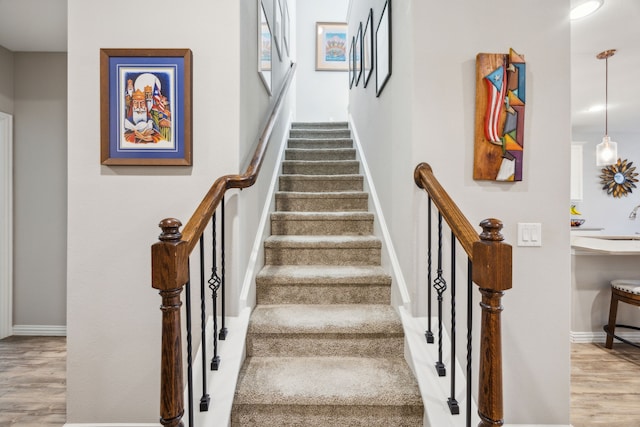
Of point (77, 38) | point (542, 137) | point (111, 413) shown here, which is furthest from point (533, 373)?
point (77, 38)

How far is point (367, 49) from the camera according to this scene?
294cm

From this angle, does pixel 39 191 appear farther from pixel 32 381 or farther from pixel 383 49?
pixel 383 49

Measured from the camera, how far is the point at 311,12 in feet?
18.1

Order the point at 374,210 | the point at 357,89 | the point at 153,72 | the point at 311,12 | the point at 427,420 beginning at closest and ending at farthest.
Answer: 1. the point at 427,420
2. the point at 153,72
3. the point at 374,210
4. the point at 357,89
5. the point at 311,12

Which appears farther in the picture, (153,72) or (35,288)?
(35,288)

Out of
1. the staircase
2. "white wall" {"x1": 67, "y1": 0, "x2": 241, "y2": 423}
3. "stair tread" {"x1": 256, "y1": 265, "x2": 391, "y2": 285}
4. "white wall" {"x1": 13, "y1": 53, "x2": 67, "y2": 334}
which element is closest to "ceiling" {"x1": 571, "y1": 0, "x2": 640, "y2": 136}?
the staircase

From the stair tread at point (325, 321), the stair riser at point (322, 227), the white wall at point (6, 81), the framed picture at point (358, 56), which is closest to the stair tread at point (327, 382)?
the stair tread at point (325, 321)

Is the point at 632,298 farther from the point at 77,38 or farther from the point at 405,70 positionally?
the point at 77,38

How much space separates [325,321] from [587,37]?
340 cm

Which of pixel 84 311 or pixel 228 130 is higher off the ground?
pixel 228 130

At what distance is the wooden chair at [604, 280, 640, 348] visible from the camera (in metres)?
2.85

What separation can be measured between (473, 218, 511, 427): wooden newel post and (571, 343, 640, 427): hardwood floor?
1.50 metres

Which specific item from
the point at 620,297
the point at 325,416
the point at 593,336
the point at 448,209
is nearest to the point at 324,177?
the point at 448,209

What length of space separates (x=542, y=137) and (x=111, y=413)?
2.60 m
